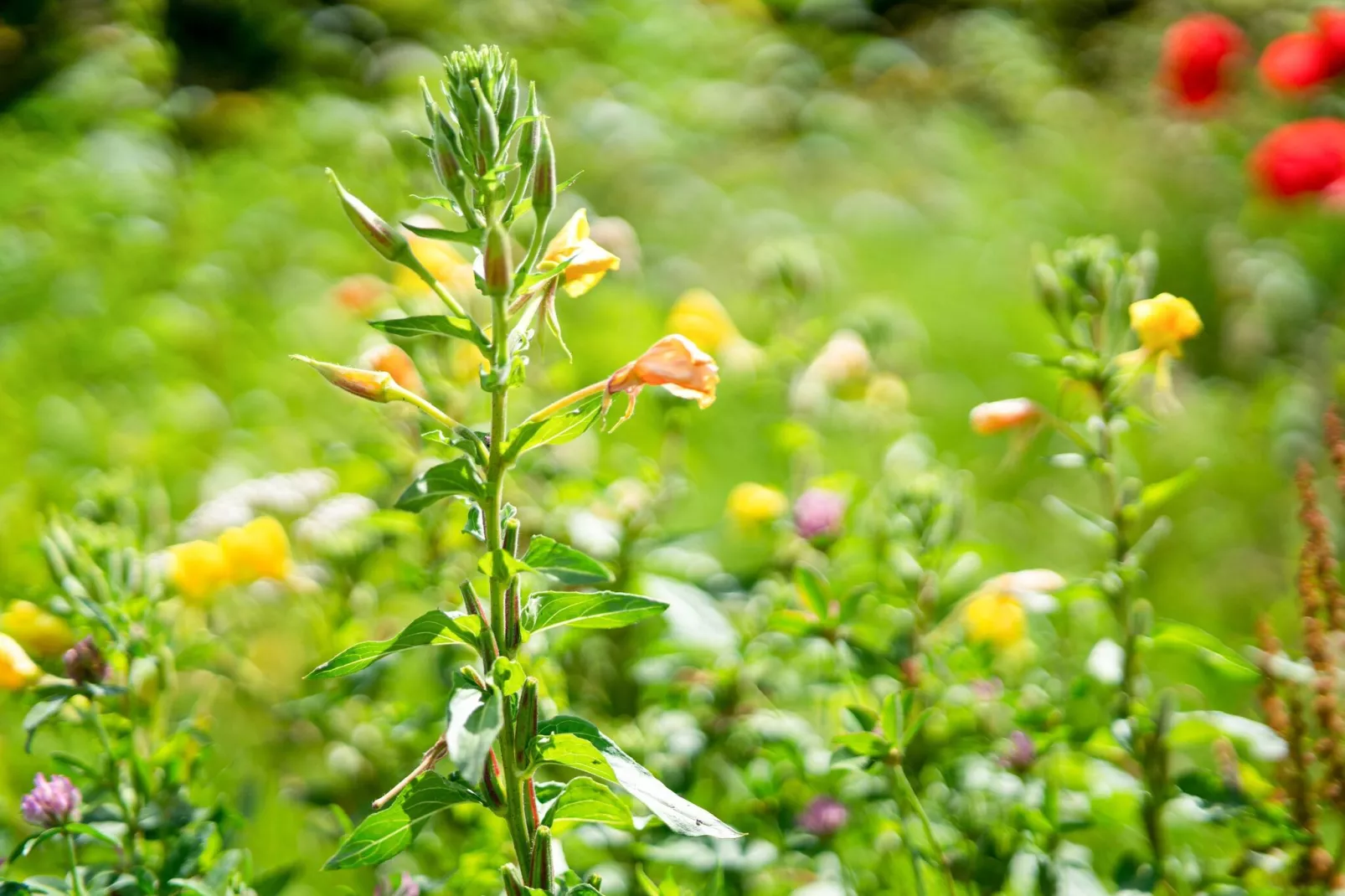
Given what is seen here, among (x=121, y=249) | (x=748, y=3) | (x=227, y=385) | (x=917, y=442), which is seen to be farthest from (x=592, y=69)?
(x=917, y=442)

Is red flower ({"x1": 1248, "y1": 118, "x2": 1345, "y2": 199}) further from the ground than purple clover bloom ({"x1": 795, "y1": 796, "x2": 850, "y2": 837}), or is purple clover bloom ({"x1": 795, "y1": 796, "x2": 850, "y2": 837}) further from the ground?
red flower ({"x1": 1248, "y1": 118, "x2": 1345, "y2": 199})

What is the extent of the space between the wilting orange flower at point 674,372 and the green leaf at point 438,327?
12 centimetres

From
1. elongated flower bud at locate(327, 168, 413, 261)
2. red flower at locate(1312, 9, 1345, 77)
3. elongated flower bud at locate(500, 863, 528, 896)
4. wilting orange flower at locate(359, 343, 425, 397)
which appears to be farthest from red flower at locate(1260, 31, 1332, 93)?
elongated flower bud at locate(500, 863, 528, 896)

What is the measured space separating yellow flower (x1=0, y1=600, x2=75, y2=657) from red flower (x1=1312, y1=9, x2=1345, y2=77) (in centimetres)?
297

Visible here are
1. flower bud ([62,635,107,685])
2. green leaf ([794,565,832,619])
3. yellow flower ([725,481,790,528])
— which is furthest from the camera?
yellow flower ([725,481,790,528])

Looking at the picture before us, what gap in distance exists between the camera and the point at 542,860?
730 mm

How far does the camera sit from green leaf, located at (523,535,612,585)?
710 mm

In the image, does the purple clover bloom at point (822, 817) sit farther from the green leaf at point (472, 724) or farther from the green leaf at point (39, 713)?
the green leaf at point (39, 713)

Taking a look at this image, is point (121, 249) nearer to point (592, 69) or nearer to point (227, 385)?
point (227, 385)

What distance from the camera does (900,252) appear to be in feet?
13.0

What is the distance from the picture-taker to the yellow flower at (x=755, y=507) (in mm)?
1355

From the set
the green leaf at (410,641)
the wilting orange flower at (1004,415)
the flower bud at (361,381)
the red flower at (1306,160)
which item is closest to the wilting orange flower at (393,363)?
the flower bud at (361,381)

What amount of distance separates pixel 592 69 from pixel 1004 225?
2.35 m

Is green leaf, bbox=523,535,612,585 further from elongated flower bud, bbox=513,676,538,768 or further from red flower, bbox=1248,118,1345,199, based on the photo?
red flower, bbox=1248,118,1345,199
